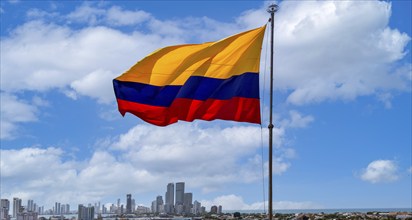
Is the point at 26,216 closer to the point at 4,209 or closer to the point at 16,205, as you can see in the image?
the point at 4,209

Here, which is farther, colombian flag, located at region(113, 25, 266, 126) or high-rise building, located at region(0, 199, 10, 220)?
high-rise building, located at region(0, 199, 10, 220)

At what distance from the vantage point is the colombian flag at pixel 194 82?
15570mm

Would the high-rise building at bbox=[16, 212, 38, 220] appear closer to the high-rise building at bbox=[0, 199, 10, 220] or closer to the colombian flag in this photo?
the high-rise building at bbox=[0, 199, 10, 220]

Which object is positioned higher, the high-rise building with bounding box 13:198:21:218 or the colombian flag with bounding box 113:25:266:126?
the colombian flag with bounding box 113:25:266:126

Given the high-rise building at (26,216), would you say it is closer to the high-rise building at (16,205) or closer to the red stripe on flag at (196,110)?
the high-rise building at (16,205)

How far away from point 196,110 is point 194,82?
724 mm

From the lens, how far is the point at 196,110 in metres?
16.0

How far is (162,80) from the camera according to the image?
16.3 metres

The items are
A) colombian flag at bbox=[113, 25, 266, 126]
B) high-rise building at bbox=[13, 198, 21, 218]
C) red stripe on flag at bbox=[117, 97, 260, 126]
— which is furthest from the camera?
high-rise building at bbox=[13, 198, 21, 218]

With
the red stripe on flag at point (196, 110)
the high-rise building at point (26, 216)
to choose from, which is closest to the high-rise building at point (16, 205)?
the high-rise building at point (26, 216)

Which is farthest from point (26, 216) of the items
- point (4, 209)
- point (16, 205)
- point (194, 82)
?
point (194, 82)

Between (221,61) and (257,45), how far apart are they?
40.7 inches

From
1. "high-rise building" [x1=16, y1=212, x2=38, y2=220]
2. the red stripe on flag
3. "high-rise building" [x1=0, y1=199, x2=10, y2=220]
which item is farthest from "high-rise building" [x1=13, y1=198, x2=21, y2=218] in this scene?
the red stripe on flag

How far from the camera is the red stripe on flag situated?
15352mm
